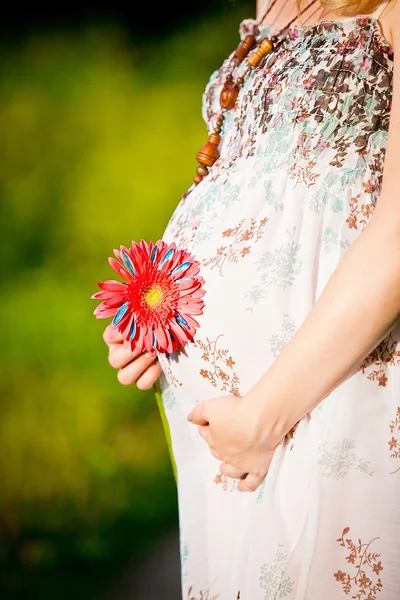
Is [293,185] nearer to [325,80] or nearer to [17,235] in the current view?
[325,80]

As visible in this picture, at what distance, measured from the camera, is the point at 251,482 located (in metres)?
0.69

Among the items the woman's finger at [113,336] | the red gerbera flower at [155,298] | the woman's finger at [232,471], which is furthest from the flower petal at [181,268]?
the woman's finger at [232,471]

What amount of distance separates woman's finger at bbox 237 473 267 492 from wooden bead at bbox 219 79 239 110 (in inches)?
20.7

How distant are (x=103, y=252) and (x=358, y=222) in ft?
2.53

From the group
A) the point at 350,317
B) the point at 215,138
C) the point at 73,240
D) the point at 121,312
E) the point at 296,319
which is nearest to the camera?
the point at 350,317

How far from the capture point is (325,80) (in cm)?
70

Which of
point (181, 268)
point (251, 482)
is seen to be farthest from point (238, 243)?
point (251, 482)

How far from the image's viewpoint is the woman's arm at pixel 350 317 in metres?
0.56

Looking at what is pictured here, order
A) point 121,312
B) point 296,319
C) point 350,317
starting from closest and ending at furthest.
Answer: point 350,317, point 296,319, point 121,312

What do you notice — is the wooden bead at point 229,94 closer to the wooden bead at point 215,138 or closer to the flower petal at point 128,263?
the wooden bead at point 215,138

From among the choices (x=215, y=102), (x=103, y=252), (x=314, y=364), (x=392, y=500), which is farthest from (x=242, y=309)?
(x=103, y=252)

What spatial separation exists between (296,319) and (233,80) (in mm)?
404

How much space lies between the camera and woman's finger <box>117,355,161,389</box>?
852mm

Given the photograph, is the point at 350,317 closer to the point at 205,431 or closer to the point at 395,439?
the point at 395,439
